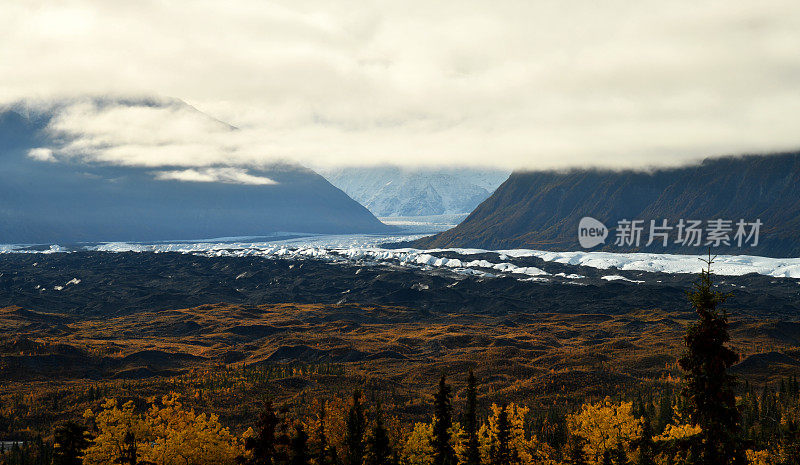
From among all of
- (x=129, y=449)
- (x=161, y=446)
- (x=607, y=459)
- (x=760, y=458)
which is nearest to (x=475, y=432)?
(x=607, y=459)

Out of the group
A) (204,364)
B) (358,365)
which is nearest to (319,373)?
(358,365)

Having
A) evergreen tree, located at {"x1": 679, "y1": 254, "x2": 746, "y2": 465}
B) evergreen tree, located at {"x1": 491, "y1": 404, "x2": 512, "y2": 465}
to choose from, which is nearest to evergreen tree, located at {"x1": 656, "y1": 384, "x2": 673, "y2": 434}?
evergreen tree, located at {"x1": 491, "y1": 404, "x2": 512, "y2": 465}

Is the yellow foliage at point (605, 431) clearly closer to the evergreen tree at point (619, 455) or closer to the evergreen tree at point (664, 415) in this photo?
the evergreen tree at point (619, 455)

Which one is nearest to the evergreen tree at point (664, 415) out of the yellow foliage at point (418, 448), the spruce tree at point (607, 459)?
the spruce tree at point (607, 459)

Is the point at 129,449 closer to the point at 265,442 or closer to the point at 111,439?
the point at 111,439

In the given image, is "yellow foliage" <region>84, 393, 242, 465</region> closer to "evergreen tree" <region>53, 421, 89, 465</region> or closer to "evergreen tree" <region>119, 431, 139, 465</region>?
"evergreen tree" <region>119, 431, 139, 465</region>
